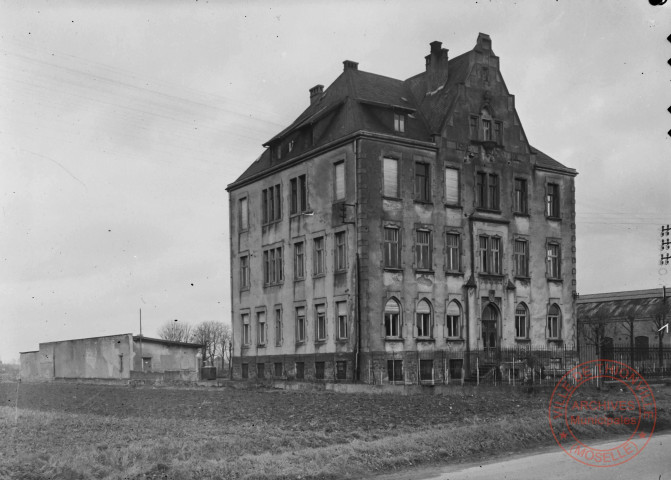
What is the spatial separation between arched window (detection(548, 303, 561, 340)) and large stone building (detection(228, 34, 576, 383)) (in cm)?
11

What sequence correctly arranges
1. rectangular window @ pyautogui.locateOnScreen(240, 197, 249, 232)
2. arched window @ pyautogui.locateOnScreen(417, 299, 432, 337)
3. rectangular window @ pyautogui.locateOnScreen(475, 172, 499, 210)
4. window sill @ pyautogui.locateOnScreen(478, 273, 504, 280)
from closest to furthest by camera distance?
arched window @ pyautogui.locateOnScreen(417, 299, 432, 337)
window sill @ pyautogui.locateOnScreen(478, 273, 504, 280)
rectangular window @ pyautogui.locateOnScreen(475, 172, 499, 210)
rectangular window @ pyautogui.locateOnScreen(240, 197, 249, 232)

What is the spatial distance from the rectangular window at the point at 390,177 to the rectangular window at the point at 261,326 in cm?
1167

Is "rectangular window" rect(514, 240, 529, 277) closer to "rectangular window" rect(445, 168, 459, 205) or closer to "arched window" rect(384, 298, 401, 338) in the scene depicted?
"rectangular window" rect(445, 168, 459, 205)

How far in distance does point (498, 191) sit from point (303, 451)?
103ft

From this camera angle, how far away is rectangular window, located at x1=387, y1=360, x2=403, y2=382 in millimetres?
37344

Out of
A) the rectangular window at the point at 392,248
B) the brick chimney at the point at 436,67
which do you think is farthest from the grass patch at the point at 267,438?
the brick chimney at the point at 436,67

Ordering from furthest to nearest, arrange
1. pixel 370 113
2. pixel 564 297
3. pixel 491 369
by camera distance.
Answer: pixel 564 297 < pixel 370 113 < pixel 491 369

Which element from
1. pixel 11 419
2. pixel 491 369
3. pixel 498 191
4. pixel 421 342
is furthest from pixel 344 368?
pixel 11 419

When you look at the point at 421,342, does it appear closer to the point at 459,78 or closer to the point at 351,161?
the point at 351,161

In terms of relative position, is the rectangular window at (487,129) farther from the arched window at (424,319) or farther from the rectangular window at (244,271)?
the rectangular window at (244,271)

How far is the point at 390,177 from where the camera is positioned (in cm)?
3884

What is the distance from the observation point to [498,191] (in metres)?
42.8

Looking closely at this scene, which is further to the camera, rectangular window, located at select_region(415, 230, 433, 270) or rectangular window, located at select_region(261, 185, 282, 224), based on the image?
rectangular window, located at select_region(261, 185, 282, 224)

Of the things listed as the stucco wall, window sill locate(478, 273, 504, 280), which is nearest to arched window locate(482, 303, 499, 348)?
window sill locate(478, 273, 504, 280)
